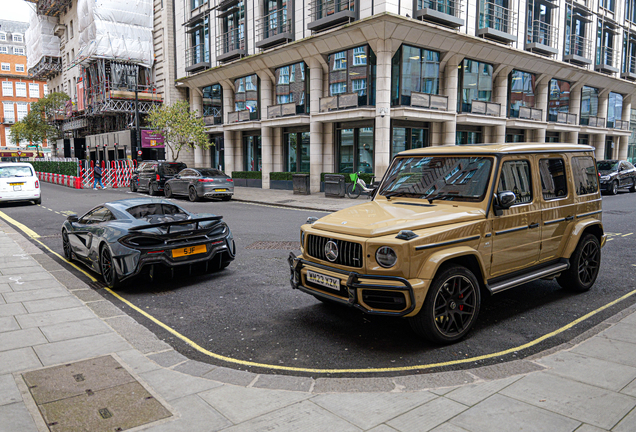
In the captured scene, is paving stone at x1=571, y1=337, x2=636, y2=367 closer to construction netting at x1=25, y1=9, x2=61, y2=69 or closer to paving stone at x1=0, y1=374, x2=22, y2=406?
paving stone at x1=0, y1=374, x2=22, y2=406

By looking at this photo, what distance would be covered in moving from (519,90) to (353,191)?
1493 cm

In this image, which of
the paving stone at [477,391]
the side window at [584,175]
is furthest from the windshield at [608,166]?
the paving stone at [477,391]

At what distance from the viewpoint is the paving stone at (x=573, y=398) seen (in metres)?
3.17

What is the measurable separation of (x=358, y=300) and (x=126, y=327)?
2.68 meters

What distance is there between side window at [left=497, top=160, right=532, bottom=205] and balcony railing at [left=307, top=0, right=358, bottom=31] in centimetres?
1846

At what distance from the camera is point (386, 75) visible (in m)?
21.8

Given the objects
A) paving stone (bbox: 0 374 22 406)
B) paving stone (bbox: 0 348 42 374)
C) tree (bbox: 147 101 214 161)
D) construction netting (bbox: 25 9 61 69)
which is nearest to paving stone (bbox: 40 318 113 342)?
paving stone (bbox: 0 348 42 374)

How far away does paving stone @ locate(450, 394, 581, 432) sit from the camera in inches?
120

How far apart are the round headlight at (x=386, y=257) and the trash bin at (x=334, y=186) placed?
1777 centimetres

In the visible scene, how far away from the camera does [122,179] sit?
102 ft

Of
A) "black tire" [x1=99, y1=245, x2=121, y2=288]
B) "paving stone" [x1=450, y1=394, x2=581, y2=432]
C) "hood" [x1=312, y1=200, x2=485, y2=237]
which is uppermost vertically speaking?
"hood" [x1=312, y1=200, x2=485, y2=237]

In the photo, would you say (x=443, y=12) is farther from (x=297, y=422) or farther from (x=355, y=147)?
(x=297, y=422)

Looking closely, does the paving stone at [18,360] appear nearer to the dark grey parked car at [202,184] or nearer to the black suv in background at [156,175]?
the dark grey parked car at [202,184]

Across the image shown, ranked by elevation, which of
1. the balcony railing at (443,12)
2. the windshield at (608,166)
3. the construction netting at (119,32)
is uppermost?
the construction netting at (119,32)
